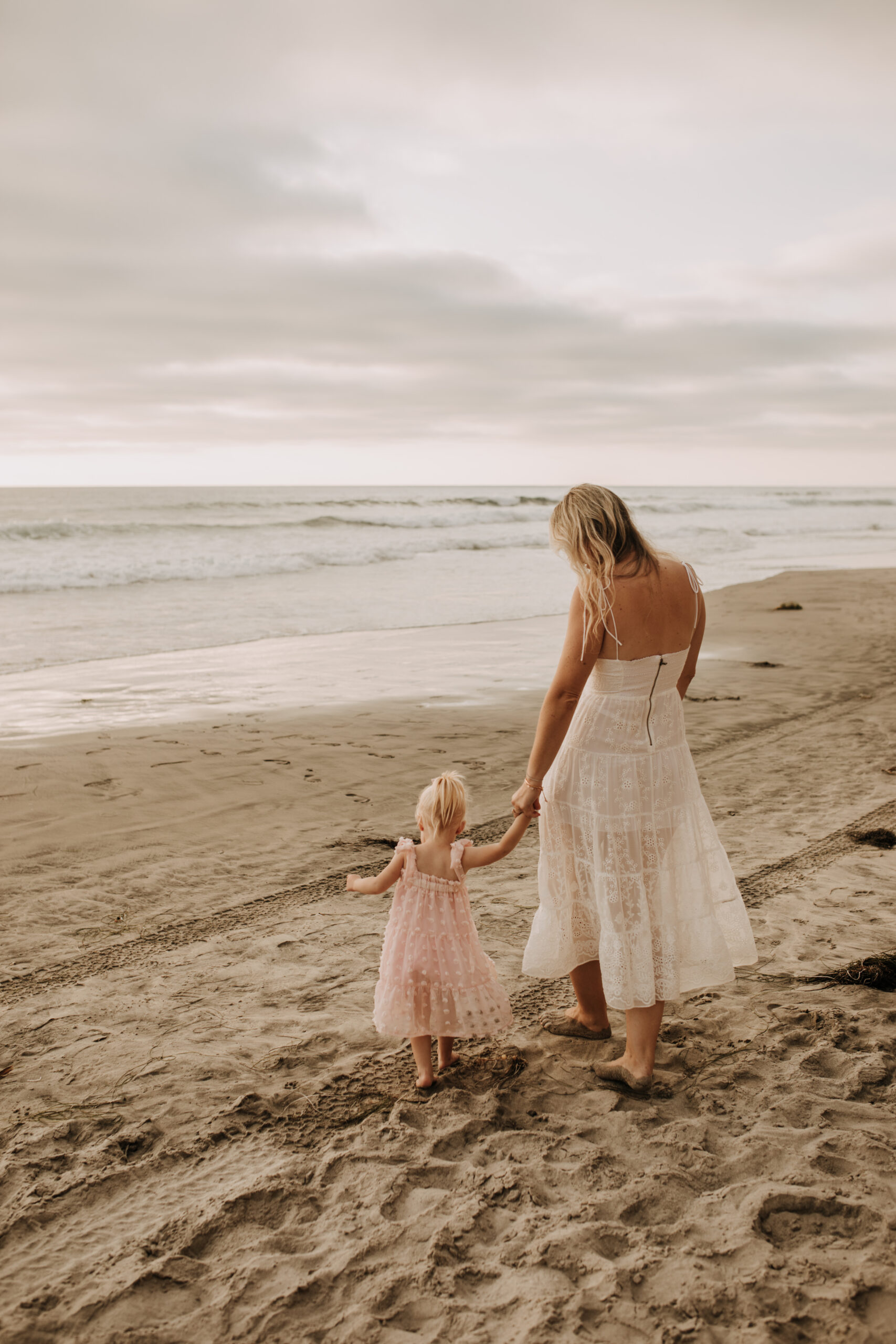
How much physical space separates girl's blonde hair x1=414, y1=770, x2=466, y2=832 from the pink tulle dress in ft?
0.30

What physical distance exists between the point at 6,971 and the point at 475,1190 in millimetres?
2382

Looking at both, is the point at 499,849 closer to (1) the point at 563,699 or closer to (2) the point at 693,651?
(1) the point at 563,699

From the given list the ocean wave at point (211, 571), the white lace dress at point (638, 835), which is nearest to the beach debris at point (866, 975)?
the white lace dress at point (638, 835)

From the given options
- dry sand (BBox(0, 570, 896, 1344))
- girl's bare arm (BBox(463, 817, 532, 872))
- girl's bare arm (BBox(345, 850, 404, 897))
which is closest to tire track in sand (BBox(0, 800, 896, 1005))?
dry sand (BBox(0, 570, 896, 1344))

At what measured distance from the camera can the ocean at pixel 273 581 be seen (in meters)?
10.7

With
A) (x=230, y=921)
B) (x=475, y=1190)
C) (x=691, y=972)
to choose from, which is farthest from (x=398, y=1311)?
(x=230, y=921)

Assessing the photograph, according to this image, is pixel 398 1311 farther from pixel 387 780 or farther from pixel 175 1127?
pixel 387 780

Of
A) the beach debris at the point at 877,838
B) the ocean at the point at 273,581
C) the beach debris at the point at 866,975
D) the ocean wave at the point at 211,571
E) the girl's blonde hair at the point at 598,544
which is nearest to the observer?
→ the girl's blonde hair at the point at 598,544

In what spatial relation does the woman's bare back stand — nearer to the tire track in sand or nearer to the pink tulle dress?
the pink tulle dress

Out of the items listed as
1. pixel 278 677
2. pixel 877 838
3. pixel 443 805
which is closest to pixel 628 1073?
pixel 443 805

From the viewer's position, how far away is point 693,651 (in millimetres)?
3410

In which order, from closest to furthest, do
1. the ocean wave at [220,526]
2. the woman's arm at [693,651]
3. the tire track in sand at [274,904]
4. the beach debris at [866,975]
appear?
the woman's arm at [693,651] < the beach debris at [866,975] < the tire track in sand at [274,904] < the ocean wave at [220,526]

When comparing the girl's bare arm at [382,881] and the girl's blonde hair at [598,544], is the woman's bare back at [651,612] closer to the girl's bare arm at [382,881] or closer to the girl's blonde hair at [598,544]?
the girl's blonde hair at [598,544]

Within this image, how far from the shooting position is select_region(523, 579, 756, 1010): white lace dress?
3.11 meters
